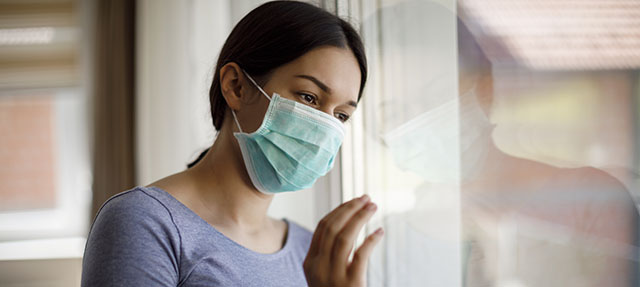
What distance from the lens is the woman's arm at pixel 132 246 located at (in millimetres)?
717

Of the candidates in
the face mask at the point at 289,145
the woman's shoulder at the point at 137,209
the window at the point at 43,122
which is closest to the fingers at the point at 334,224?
the face mask at the point at 289,145

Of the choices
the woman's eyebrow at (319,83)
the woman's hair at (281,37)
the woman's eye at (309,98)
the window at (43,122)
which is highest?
the woman's hair at (281,37)

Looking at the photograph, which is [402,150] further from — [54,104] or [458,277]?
[54,104]

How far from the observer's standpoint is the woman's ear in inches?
37.1

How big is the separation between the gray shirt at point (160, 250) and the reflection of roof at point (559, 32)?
65 cm

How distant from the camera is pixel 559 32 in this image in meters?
0.79

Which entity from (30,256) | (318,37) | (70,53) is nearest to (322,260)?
(318,37)

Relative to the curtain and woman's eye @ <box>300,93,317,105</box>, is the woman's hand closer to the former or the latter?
woman's eye @ <box>300,93,317,105</box>

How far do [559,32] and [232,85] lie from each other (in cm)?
64

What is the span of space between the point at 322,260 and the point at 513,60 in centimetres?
52

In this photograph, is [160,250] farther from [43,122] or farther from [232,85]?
[43,122]

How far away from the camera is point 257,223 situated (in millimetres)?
1040

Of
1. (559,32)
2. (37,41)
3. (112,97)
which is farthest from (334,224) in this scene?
(37,41)

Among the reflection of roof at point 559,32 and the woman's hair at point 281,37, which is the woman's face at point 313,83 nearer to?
the woman's hair at point 281,37
